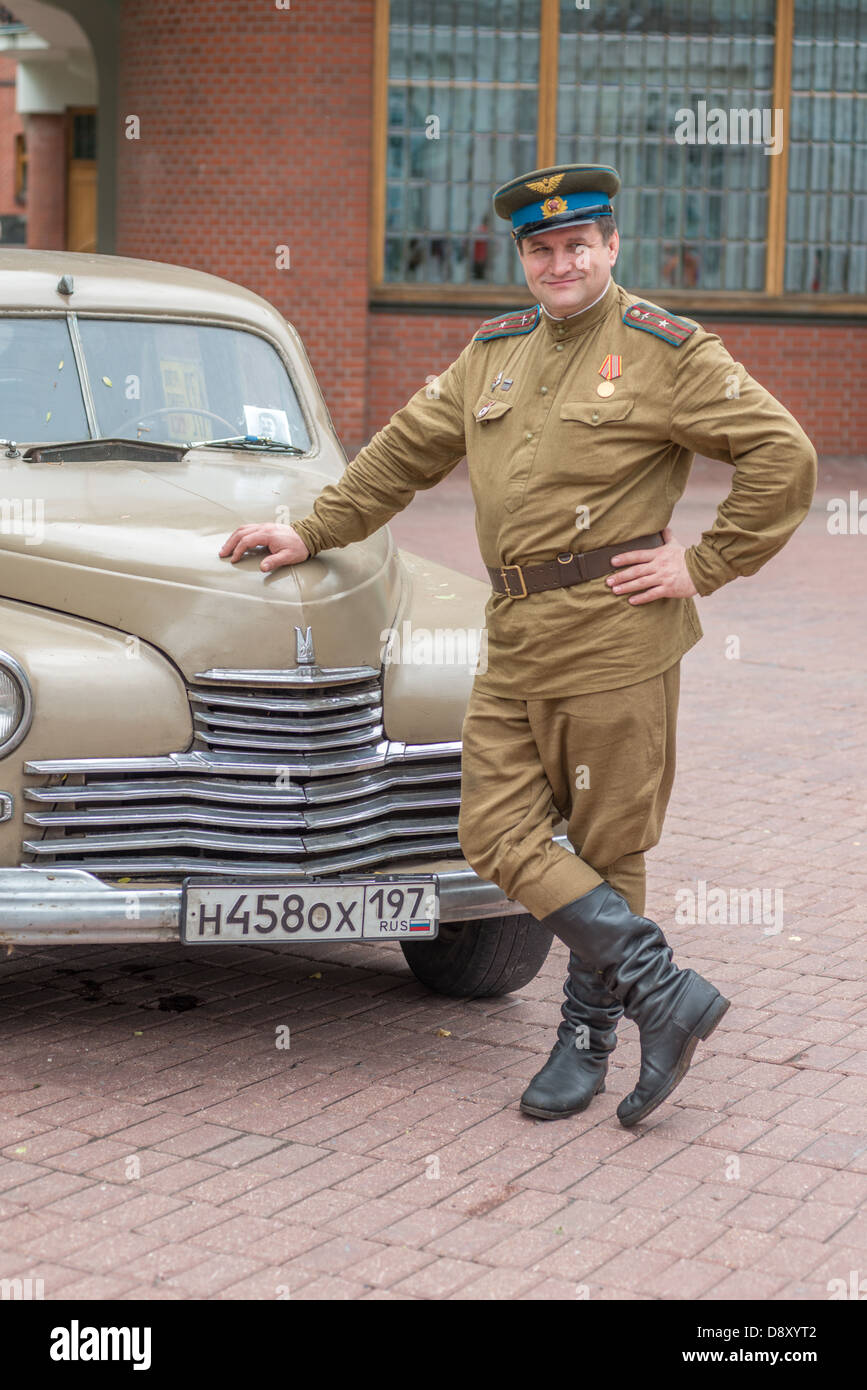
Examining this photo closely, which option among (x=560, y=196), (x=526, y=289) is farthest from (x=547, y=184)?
(x=526, y=289)

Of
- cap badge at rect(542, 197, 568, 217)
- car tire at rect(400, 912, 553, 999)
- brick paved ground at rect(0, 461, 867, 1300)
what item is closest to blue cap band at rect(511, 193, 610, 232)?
cap badge at rect(542, 197, 568, 217)

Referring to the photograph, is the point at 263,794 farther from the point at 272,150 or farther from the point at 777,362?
the point at 777,362

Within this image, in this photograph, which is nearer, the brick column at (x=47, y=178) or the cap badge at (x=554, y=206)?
the cap badge at (x=554, y=206)

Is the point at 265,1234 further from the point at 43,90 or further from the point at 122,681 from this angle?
the point at 43,90

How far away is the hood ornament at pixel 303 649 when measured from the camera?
4184 millimetres

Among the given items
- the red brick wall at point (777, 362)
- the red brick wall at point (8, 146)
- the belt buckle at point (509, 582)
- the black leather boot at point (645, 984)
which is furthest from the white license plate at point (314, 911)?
the red brick wall at point (8, 146)

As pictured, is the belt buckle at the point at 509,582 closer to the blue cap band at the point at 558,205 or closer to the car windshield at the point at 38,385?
the blue cap band at the point at 558,205

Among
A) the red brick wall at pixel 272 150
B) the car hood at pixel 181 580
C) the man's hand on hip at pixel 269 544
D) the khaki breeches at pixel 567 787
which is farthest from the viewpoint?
the red brick wall at pixel 272 150

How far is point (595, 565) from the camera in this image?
3.83 m

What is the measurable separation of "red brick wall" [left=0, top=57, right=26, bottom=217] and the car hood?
35.1 meters

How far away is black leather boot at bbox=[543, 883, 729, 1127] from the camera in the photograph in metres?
3.89

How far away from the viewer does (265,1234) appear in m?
3.41

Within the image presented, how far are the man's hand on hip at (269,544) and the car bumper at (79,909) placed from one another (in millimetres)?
843

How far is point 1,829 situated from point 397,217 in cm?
1495
